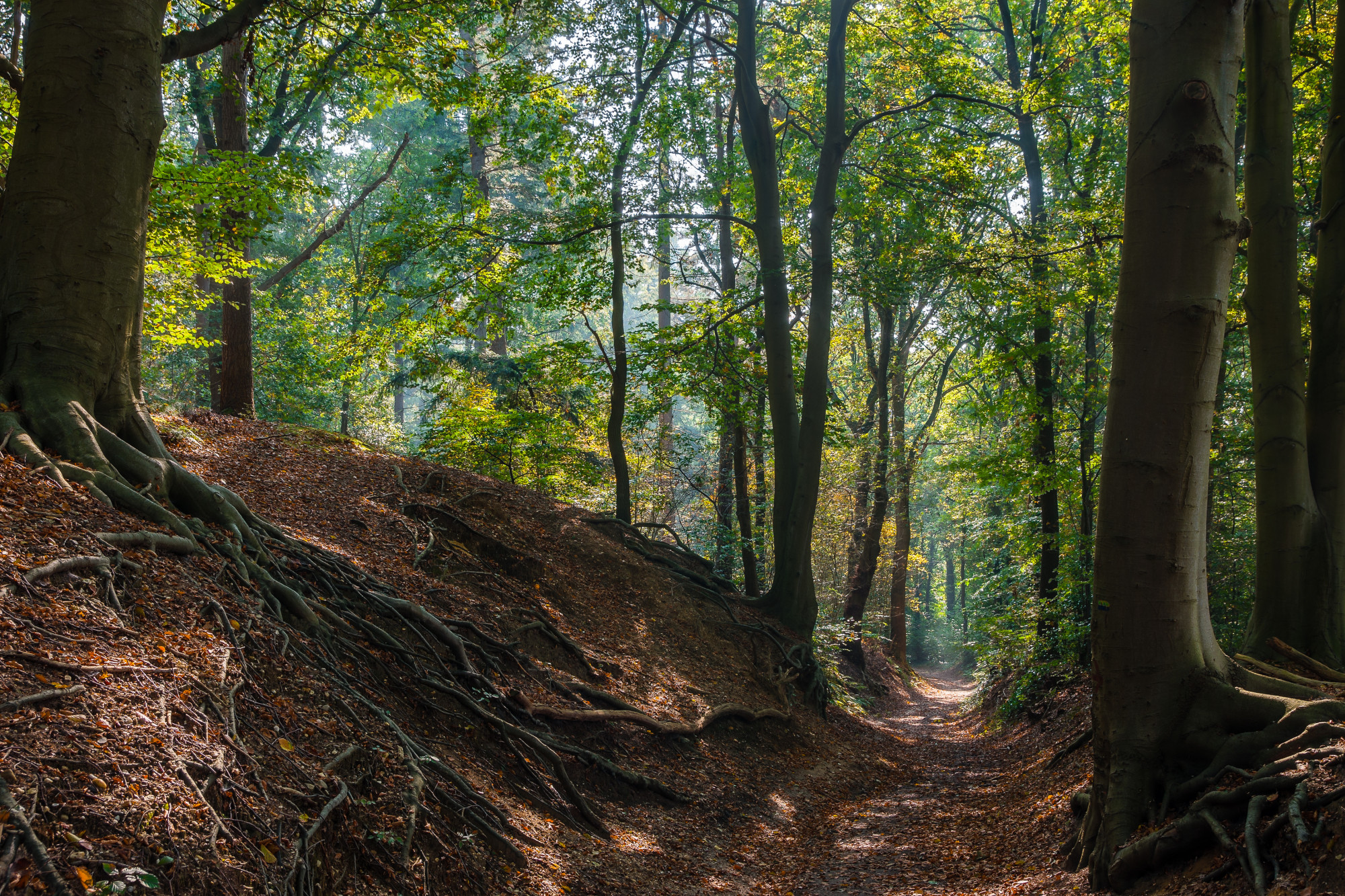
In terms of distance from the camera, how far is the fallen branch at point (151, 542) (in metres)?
4.24

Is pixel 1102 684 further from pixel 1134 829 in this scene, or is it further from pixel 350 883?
pixel 350 883

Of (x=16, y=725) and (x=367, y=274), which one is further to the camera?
(x=367, y=274)

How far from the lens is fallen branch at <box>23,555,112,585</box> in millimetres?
3615

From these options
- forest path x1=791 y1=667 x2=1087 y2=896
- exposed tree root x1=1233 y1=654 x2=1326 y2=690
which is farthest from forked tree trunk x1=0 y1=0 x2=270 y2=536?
exposed tree root x1=1233 y1=654 x2=1326 y2=690

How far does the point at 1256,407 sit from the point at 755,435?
34.9ft

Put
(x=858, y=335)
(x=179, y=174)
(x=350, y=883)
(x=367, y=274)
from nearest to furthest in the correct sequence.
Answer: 1. (x=350, y=883)
2. (x=179, y=174)
3. (x=367, y=274)
4. (x=858, y=335)

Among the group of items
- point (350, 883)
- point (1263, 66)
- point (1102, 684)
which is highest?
point (1263, 66)

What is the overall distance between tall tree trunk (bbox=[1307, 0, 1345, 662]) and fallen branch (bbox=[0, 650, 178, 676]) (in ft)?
25.5

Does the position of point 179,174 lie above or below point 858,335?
below

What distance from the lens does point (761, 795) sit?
7.91 meters

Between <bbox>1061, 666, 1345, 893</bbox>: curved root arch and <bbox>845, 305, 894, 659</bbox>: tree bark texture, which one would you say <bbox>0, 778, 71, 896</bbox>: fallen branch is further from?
<bbox>845, 305, 894, 659</bbox>: tree bark texture

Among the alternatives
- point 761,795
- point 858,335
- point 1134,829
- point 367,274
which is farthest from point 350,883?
point 858,335

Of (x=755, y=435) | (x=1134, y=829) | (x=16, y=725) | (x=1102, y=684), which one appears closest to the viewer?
(x=16, y=725)

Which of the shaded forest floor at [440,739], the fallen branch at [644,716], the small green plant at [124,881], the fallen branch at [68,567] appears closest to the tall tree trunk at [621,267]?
the shaded forest floor at [440,739]
